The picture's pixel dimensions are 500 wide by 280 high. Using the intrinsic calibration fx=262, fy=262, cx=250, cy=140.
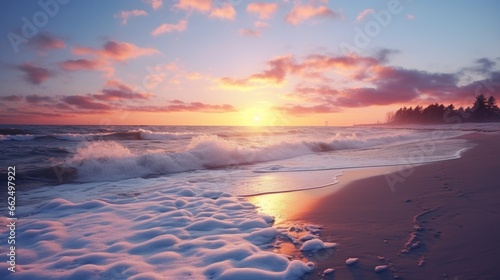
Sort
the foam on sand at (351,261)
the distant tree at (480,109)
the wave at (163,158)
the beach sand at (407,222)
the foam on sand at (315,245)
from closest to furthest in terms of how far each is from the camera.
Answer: the beach sand at (407,222) → the foam on sand at (351,261) → the foam on sand at (315,245) → the wave at (163,158) → the distant tree at (480,109)

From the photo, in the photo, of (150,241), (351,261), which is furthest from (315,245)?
(150,241)

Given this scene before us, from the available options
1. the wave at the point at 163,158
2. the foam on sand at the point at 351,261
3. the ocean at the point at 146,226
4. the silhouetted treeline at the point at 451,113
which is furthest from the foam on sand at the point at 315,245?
the silhouetted treeline at the point at 451,113

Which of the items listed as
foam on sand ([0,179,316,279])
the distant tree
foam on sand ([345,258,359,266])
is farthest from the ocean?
the distant tree

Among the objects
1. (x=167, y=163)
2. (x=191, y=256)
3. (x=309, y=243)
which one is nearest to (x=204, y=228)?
(x=191, y=256)

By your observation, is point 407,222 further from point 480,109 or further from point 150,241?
point 480,109

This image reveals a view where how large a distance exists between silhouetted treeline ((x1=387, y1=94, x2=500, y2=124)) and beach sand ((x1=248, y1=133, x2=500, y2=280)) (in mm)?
105088

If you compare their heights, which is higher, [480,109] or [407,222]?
[480,109]

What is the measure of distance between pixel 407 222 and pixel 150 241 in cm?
403

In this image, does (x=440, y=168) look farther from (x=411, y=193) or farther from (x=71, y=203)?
(x=71, y=203)

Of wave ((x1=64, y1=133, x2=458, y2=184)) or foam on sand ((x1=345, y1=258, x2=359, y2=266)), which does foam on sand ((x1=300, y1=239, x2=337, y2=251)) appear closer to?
foam on sand ((x1=345, y1=258, x2=359, y2=266))

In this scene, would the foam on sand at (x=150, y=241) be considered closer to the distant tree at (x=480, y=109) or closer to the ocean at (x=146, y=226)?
the ocean at (x=146, y=226)

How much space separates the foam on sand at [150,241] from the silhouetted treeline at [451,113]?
11015cm

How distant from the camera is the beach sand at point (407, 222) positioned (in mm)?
2859

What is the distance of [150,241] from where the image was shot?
3941 millimetres
